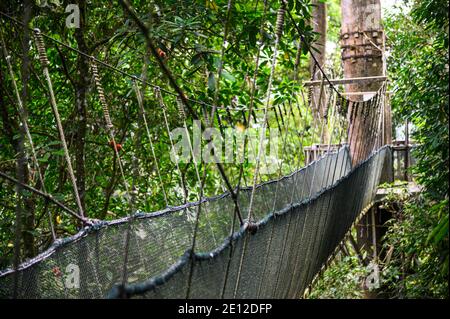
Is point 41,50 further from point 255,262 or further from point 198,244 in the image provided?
point 255,262

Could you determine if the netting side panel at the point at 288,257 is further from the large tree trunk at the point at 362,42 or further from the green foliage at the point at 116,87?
the large tree trunk at the point at 362,42

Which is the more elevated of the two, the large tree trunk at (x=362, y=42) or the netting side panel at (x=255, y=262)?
the large tree trunk at (x=362, y=42)

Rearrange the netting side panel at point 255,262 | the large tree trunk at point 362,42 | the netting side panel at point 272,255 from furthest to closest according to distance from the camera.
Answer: the large tree trunk at point 362,42 → the netting side panel at point 272,255 → the netting side panel at point 255,262

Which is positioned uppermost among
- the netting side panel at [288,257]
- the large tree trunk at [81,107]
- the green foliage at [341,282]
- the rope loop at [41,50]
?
the rope loop at [41,50]

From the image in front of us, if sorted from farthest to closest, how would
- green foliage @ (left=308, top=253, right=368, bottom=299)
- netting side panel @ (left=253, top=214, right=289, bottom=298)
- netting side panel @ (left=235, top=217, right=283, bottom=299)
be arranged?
green foliage @ (left=308, top=253, right=368, bottom=299), netting side panel @ (left=253, top=214, right=289, bottom=298), netting side panel @ (left=235, top=217, right=283, bottom=299)

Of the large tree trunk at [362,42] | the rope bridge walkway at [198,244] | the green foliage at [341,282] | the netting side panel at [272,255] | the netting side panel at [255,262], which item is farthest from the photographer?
the large tree trunk at [362,42]

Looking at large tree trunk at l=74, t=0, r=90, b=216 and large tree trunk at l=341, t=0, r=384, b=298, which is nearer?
large tree trunk at l=74, t=0, r=90, b=216

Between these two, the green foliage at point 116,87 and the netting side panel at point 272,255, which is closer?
the netting side panel at point 272,255

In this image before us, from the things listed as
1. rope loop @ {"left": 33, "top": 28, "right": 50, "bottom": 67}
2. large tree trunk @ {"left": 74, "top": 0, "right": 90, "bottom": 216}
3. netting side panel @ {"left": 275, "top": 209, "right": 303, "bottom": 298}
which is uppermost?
rope loop @ {"left": 33, "top": 28, "right": 50, "bottom": 67}

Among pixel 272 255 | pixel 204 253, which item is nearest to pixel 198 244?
pixel 272 255

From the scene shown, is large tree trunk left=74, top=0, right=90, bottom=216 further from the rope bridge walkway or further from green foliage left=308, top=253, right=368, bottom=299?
green foliage left=308, top=253, right=368, bottom=299

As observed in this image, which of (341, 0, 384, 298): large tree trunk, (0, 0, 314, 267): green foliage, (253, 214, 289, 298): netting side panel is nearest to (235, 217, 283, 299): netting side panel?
(253, 214, 289, 298): netting side panel

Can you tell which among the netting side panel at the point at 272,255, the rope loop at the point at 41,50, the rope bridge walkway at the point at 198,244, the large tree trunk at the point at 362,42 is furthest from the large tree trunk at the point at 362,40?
the rope loop at the point at 41,50

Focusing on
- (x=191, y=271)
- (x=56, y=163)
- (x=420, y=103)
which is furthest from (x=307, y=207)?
(x=56, y=163)
